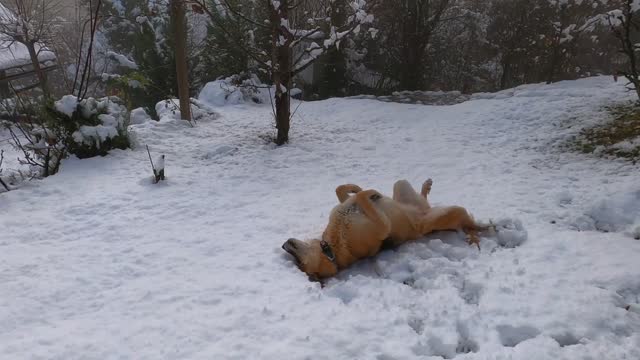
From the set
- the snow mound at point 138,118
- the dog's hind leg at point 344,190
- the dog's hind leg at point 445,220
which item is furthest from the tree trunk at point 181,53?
the dog's hind leg at point 445,220

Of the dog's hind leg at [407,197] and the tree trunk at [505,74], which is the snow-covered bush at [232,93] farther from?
the dog's hind leg at [407,197]

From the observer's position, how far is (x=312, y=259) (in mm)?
3178

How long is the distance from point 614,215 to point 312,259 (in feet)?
8.21

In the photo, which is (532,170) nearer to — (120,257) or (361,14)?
(361,14)

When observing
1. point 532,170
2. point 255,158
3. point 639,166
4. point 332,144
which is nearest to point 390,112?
point 332,144

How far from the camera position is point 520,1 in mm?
11117

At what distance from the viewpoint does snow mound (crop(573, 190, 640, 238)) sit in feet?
11.4

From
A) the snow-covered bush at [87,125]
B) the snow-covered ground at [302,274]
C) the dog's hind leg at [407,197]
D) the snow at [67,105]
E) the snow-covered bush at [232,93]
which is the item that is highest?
the snow-covered bush at [232,93]

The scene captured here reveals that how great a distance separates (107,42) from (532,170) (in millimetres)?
15983

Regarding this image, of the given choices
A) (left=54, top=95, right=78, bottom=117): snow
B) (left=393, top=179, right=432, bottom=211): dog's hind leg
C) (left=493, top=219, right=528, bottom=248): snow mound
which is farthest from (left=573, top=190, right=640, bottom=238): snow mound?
(left=54, top=95, right=78, bottom=117): snow

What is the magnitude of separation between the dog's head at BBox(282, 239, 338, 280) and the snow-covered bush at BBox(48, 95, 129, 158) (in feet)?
13.4

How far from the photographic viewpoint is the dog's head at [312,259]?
3160 millimetres

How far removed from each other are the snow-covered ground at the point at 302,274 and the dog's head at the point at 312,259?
3.8 inches

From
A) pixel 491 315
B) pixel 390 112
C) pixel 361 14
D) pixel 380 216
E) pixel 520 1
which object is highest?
pixel 520 1
